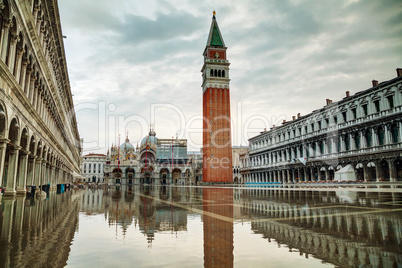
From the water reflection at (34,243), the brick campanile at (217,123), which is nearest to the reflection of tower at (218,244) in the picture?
the water reflection at (34,243)

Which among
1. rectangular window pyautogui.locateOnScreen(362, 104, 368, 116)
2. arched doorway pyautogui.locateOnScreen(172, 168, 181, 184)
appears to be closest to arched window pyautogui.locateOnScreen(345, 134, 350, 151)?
rectangular window pyautogui.locateOnScreen(362, 104, 368, 116)

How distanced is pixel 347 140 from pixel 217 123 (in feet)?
115

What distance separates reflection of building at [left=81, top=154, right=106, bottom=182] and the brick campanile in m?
64.8

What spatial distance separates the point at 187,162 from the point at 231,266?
3620 inches

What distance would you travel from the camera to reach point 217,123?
70562 mm

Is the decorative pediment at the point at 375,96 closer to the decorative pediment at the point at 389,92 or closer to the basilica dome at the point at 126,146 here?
the decorative pediment at the point at 389,92

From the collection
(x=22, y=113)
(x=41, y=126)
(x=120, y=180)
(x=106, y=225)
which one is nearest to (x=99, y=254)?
(x=106, y=225)

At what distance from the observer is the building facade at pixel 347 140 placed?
3266 centimetres

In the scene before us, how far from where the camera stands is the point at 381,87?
3434 cm

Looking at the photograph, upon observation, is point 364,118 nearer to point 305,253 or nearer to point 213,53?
point 305,253

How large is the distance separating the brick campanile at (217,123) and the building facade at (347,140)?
1340 cm

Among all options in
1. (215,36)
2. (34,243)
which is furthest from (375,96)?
(215,36)

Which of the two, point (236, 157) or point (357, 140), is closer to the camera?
point (357, 140)

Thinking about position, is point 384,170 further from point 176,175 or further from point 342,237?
point 176,175
